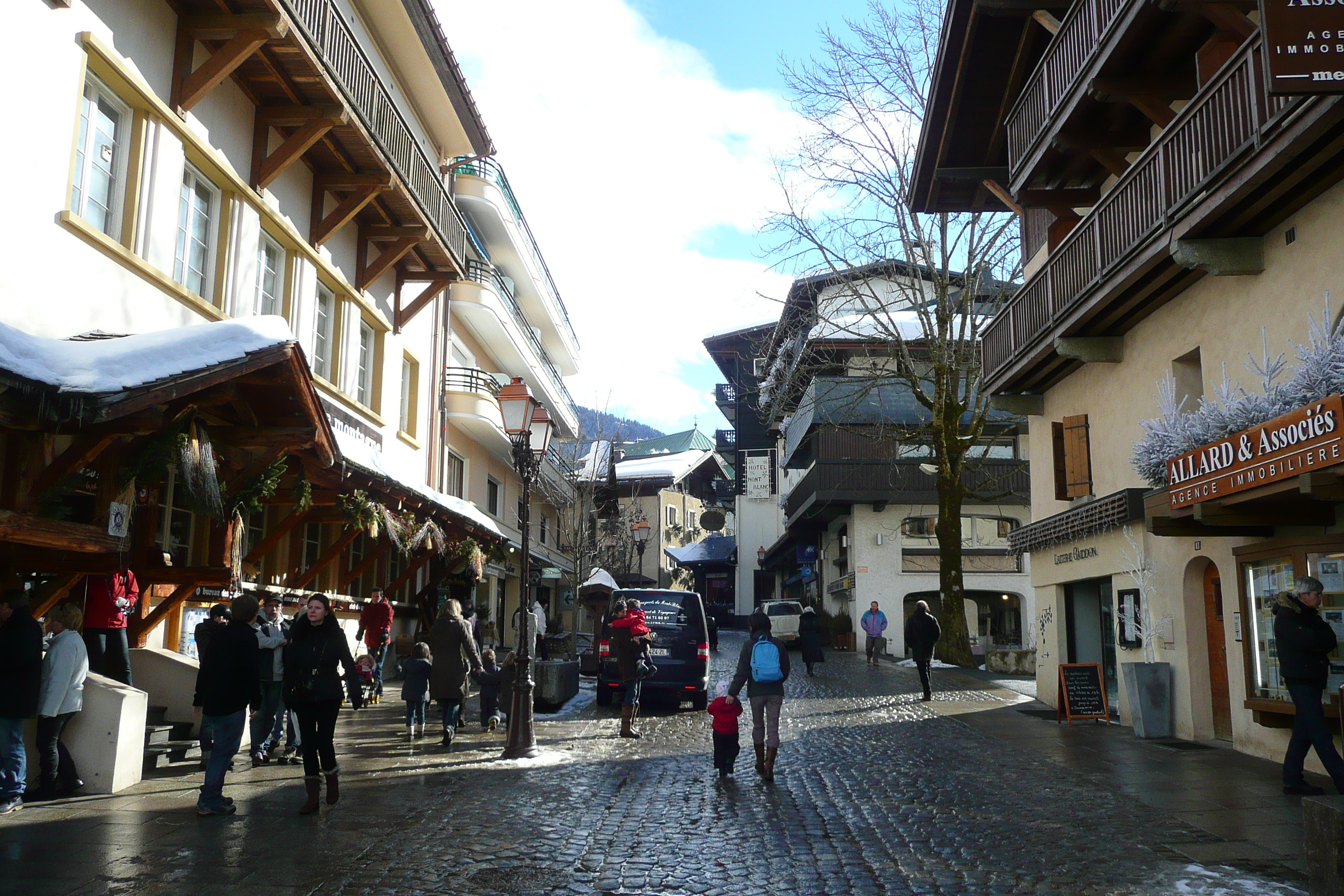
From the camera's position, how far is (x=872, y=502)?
34062 millimetres

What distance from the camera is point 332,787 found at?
862 cm

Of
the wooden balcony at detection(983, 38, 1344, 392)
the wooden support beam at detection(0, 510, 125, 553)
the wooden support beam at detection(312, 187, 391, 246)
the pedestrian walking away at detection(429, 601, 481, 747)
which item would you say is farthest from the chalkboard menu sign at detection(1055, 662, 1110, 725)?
the wooden support beam at detection(312, 187, 391, 246)

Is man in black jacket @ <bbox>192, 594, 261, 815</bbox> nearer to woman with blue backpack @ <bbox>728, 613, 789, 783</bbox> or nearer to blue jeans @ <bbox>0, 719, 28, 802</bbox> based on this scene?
blue jeans @ <bbox>0, 719, 28, 802</bbox>

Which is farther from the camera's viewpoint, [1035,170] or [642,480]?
[642,480]

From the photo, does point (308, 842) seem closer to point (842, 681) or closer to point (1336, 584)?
point (1336, 584)

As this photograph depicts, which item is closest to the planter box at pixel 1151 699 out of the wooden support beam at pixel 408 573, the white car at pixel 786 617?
the wooden support beam at pixel 408 573

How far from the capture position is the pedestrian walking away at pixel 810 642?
17453 millimetres

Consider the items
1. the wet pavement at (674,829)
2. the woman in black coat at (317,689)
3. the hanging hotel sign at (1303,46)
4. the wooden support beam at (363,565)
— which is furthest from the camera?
the wooden support beam at (363,565)

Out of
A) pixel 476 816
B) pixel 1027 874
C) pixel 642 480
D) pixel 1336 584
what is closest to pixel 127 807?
pixel 476 816

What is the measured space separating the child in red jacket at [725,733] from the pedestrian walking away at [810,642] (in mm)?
6114

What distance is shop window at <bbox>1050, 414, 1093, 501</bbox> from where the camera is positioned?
1619 centimetres

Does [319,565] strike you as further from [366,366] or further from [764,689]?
[764,689]

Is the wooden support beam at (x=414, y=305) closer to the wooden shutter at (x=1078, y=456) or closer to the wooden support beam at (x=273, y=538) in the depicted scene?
the wooden support beam at (x=273, y=538)

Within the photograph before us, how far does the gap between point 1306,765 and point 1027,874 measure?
219 inches
